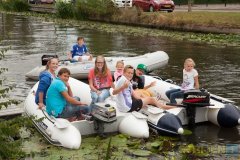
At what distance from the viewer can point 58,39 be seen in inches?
952

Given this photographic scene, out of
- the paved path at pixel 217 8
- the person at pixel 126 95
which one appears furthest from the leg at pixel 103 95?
the paved path at pixel 217 8

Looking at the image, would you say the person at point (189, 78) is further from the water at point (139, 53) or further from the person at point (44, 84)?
the person at point (44, 84)

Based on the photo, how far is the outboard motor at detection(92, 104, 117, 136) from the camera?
8.26 meters

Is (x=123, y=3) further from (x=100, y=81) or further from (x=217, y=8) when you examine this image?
(x=100, y=81)

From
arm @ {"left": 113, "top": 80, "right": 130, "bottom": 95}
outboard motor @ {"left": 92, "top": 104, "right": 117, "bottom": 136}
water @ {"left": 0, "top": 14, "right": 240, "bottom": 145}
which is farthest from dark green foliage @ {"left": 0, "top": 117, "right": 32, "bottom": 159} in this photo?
arm @ {"left": 113, "top": 80, "right": 130, "bottom": 95}

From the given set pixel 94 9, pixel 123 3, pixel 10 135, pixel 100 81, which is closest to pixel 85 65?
pixel 100 81

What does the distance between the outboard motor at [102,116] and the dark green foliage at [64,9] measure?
2935 cm

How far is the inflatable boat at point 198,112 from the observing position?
8.81 metres

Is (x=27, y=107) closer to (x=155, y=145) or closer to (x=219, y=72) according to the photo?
(x=155, y=145)

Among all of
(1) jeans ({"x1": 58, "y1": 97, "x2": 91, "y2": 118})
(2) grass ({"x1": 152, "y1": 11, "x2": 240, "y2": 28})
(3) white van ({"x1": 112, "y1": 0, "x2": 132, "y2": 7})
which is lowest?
(1) jeans ({"x1": 58, "y1": 97, "x2": 91, "y2": 118})

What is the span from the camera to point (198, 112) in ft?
30.9

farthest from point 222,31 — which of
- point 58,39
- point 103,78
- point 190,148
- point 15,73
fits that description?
point 190,148

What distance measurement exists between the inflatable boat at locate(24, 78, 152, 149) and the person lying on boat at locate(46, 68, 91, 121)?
0.19m

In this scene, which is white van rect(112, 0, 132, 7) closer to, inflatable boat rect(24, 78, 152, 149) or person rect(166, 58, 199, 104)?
person rect(166, 58, 199, 104)
